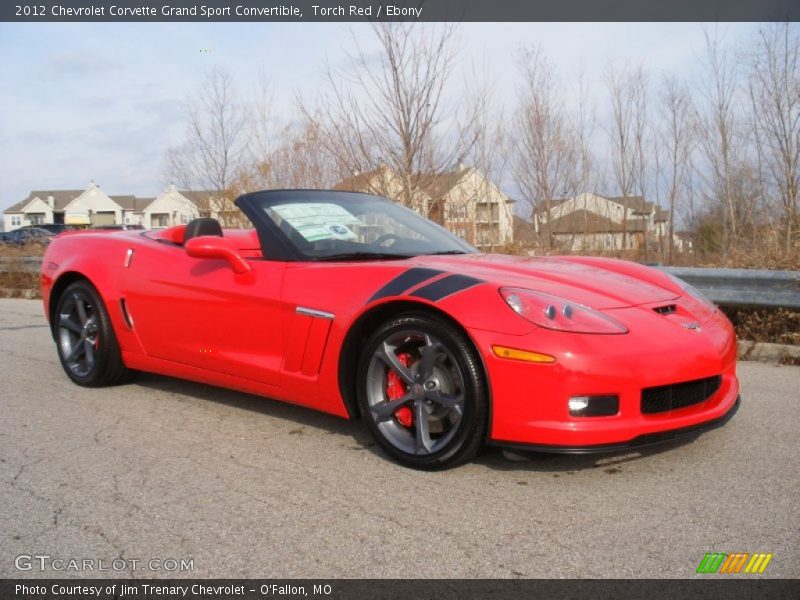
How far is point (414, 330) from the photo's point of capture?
3.10 metres

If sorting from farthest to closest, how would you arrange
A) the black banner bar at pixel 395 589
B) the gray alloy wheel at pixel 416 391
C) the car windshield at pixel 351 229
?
1. the car windshield at pixel 351 229
2. the gray alloy wheel at pixel 416 391
3. the black banner bar at pixel 395 589

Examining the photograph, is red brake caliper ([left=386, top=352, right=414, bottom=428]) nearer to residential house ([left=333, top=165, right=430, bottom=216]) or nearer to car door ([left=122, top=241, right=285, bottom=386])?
car door ([left=122, top=241, right=285, bottom=386])

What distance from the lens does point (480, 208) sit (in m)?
12.6

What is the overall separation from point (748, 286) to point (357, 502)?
13.5 feet

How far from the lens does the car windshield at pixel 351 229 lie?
147 inches

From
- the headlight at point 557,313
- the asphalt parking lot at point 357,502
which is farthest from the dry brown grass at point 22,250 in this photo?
the headlight at point 557,313

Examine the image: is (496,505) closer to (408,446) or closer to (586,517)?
(586,517)

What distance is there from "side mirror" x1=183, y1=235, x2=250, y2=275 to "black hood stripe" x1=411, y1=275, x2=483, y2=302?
3.54 ft

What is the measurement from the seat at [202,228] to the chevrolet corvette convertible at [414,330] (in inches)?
0.6

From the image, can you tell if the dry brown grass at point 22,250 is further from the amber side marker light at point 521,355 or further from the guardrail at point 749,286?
the amber side marker light at point 521,355

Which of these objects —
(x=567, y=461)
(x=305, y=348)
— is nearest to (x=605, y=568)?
(x=567, y=461)

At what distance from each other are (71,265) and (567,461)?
3.41 meters

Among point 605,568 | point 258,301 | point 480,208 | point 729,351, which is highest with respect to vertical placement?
point 480,208

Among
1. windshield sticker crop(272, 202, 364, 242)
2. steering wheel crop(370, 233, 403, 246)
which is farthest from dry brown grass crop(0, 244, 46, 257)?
steering wheel crop(370, 233, 403, 246)
